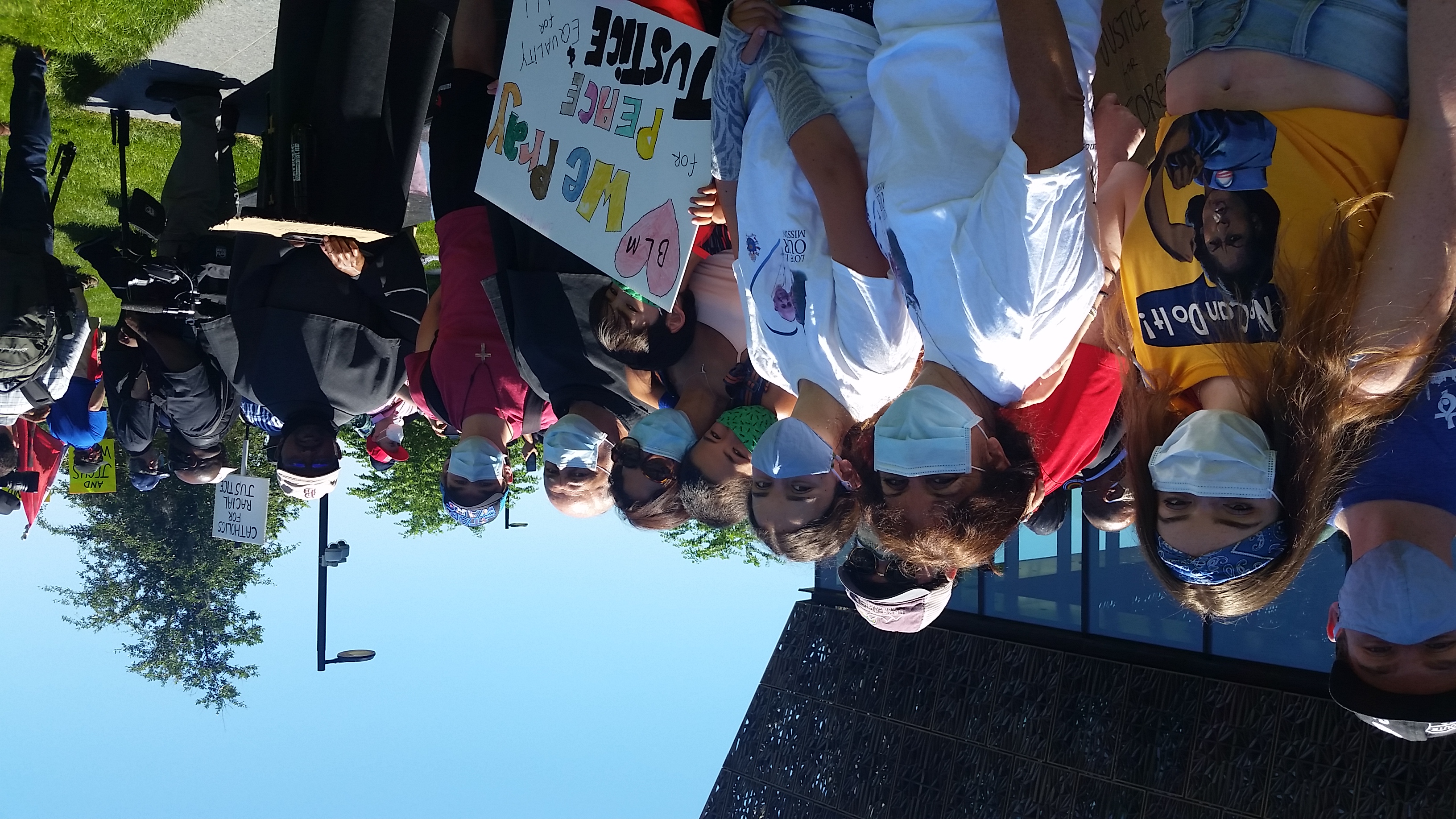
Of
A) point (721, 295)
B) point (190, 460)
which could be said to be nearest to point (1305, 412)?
point (721, 295)

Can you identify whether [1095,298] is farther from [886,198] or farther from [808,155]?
[808,155]

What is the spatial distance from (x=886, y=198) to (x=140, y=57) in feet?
20.4

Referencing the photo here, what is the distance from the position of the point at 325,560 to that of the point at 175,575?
8.22m

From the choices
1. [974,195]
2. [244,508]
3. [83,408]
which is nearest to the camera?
[974,195]

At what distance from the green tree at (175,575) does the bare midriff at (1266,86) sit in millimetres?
13356

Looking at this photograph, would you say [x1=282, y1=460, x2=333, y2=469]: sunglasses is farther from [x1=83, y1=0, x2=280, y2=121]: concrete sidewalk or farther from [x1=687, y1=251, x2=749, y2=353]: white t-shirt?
[x1=83, y1=0, x2=280, y2=121]: concrete sidewalk

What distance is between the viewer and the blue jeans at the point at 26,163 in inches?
241

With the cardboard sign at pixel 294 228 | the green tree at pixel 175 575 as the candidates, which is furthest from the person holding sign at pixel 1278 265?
the green tree at pixel 175 575

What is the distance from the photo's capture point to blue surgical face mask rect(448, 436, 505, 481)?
4980mm

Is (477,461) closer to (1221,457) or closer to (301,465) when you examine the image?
(301,465)

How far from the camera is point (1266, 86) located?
2072mm

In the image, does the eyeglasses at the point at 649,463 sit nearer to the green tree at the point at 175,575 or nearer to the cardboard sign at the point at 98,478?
the cardboard sign at the point at 98,478

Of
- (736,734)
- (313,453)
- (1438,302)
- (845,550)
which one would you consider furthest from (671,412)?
(736,734)

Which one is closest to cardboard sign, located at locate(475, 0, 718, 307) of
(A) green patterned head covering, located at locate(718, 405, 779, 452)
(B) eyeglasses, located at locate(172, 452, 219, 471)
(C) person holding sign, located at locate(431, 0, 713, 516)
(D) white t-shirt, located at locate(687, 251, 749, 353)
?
(C) person holding sign, located at locate(431, 0, 713, 516)
